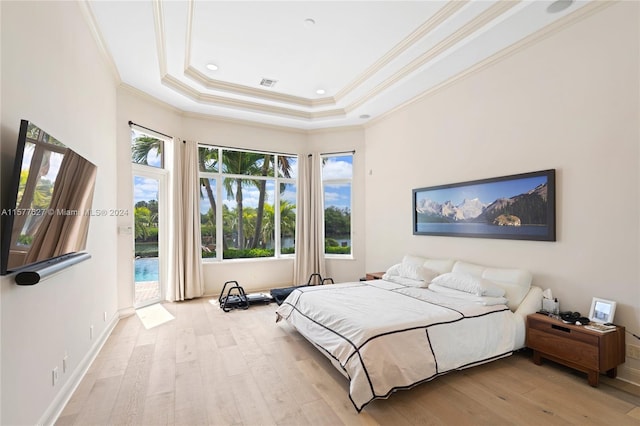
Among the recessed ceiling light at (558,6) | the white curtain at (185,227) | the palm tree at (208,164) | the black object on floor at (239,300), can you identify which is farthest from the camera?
the palm tree at (208,164)

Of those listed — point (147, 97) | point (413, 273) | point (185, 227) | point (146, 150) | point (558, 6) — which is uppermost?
point (558, 6)

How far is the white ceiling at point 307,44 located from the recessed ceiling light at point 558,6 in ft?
0.06

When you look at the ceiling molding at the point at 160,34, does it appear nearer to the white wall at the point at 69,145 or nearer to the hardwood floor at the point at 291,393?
the white wall at the point at 69,145

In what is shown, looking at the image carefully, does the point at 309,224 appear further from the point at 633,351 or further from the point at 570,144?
the point at 633,351

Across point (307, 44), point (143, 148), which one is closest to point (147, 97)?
point (143, 148)

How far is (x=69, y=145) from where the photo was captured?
256 cm

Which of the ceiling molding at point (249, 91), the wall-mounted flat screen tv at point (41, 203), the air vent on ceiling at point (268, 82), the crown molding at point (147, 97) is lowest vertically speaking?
the wall-mounted flat screen tv at point (41, 203)

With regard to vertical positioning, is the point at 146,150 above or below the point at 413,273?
above

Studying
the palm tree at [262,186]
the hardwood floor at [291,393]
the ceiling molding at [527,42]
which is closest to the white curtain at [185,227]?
Result: the palm tree at [262,186]

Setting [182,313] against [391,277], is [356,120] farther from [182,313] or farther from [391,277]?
[182,313]

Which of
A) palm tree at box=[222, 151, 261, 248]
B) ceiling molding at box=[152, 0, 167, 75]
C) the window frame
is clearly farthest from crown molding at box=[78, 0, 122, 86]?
the window frame

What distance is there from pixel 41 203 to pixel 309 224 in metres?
4.67

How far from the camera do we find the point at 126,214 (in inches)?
173

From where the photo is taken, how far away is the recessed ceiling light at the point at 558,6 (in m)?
2.78
